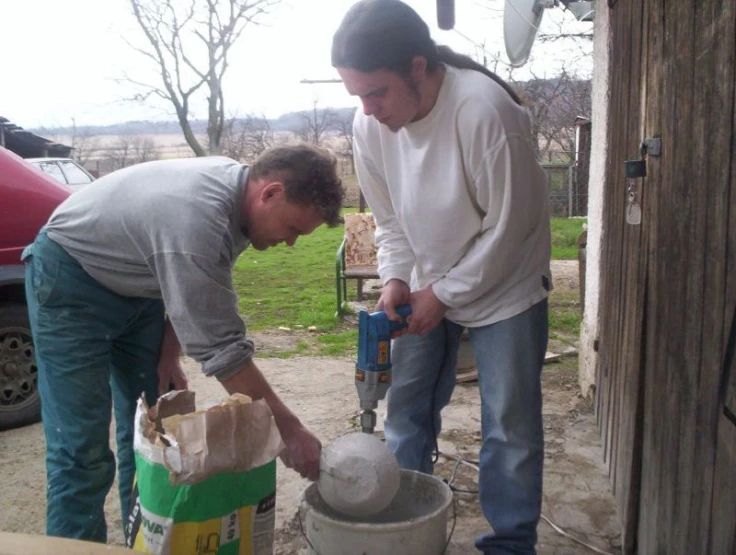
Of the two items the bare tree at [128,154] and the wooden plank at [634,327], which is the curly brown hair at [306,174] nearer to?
the wooden plank at [634,327]

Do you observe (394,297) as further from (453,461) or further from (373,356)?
(453,461)

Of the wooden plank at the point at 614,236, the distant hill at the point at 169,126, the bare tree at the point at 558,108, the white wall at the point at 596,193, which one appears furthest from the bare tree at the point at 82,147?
the wooden plank at the point at 614,236

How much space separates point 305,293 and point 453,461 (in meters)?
5.43

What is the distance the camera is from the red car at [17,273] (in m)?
4.30

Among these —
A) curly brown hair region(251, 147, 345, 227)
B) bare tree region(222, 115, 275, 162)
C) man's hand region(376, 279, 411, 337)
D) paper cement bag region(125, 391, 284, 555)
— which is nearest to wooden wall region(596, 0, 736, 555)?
man's hand region(376, 279, 411, 337)

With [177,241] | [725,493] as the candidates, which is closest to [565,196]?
[177,241]

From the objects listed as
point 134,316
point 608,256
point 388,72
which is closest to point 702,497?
point 388,72

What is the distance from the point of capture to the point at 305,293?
9.13m

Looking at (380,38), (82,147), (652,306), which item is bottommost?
(652,306)

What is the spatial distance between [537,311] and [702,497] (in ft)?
2.55

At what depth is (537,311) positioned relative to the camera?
8.16 feet

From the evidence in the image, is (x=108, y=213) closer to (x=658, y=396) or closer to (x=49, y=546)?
(x=49, y=546)

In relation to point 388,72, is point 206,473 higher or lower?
lower

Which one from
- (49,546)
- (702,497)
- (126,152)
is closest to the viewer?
(49,546)
